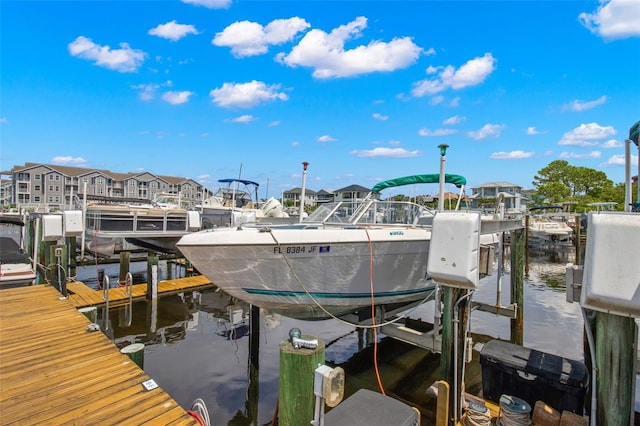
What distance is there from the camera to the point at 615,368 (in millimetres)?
3135

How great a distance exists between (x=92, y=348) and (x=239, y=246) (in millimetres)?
2439

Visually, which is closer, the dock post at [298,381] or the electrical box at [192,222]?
the dock post at [298,381]

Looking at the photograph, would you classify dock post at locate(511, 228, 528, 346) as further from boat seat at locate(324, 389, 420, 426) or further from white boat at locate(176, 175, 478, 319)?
boat seat at locate(324, 389, 420, 426)

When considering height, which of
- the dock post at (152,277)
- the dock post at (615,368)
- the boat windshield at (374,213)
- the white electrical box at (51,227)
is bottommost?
the dock post at (152,277)

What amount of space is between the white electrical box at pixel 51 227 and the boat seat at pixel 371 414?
1160 cm

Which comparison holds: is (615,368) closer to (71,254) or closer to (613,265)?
(613,265)

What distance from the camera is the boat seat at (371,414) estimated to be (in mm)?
2908

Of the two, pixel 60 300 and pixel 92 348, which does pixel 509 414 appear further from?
pixel 60 300

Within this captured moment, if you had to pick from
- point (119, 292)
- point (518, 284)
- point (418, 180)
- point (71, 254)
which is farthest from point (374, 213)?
point (71, 254)

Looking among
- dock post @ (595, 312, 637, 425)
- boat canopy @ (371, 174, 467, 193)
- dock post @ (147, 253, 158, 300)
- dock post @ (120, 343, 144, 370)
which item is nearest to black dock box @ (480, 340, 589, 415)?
dock post @ (595, 312, 637, 425)

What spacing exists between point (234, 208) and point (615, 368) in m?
17.7

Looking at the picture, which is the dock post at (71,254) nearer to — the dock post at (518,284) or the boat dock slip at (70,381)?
the boat dock slip at (70,381)

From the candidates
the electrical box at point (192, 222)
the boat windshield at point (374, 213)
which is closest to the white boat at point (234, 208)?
the electrical box at point (192, 222)

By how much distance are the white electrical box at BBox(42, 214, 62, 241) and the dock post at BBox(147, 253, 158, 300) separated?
3.28 m
